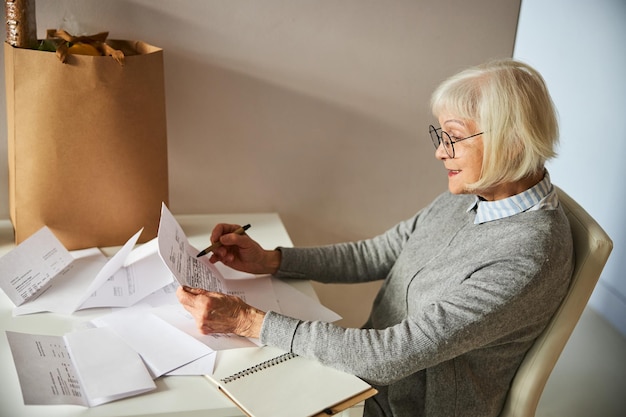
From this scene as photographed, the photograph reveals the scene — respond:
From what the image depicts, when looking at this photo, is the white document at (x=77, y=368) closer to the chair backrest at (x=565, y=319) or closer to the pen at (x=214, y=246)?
the pen at (x=214, y=246)

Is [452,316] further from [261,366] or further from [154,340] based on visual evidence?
[154,340]

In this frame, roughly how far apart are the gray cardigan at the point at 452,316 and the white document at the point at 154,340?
5.2 inches

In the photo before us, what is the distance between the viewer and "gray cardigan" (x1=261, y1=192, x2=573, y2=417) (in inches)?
47.2

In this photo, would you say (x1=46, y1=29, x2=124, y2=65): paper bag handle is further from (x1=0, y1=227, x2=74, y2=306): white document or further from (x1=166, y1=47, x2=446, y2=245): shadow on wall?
(x1=0, y1=227, x2=74, y2=306): white document

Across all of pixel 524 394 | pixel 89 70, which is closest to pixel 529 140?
pixel 524 394

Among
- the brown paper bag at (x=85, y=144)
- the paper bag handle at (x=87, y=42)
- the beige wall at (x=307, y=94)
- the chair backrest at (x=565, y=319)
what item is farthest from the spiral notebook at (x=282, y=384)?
the beige wall at (x=307, y=94)

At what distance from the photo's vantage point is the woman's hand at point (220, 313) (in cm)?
123

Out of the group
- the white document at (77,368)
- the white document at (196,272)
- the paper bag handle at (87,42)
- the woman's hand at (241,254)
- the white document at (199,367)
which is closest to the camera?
the white document at (77,368)

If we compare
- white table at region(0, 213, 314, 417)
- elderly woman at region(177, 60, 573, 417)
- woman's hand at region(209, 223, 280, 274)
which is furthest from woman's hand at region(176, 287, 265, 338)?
woman's hand at region(209, 223, 280, 274)

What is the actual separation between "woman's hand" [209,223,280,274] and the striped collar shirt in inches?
19.0

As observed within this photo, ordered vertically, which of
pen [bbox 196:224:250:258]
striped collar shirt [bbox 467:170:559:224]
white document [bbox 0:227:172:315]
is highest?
striped collar shirt [bbox 467:170:559:224]

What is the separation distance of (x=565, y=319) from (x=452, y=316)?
24 centimetres

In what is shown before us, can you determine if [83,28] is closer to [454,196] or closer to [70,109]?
[70,109]

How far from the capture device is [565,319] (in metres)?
1.30
